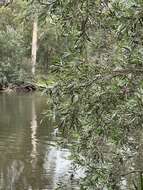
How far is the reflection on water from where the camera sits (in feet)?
25.4

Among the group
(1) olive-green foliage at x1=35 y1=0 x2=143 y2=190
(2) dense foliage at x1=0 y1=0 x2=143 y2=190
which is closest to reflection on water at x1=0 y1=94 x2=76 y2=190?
(2) dense foliage at x1=0 y1=0 x2=143 y2=190

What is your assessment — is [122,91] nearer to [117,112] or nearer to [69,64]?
[117,112]

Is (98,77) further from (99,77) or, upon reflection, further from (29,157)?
(29,157)

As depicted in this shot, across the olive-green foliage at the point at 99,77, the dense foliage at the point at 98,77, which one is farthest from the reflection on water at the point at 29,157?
Answer: the olive-green foliage at the point at 99,77

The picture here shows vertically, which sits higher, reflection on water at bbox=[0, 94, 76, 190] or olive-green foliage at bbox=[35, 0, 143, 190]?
olive-green foliage at bbox=[35, 0, 143, 190]

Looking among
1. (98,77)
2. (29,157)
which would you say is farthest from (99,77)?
(29,157)

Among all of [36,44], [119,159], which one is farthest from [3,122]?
[36,44]

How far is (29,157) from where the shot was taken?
9688mm

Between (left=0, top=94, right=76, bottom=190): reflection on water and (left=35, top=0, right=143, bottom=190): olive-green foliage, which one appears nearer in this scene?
(left=35, top=0, right=143, bottom=190): olive-green foliage

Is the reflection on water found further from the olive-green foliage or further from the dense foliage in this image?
the olive-green foliage

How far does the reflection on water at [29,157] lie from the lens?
7.73 meters

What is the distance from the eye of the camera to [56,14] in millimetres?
4156

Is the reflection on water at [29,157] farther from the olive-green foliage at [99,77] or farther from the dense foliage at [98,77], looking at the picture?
the olive-green foliage at [99,77]

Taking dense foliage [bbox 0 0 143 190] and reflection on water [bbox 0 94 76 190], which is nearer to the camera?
dense foliage [bbox 0 0 143 190]
